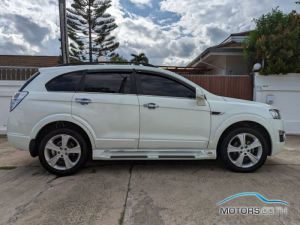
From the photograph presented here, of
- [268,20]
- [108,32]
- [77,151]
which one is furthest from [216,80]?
[108,32]

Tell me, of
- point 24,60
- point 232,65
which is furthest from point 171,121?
point 24,60

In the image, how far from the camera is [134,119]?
13.9ft

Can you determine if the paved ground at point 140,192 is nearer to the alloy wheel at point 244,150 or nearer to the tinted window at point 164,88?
the alloy wheel at point 244,150

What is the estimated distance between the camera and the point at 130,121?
4.24 metres

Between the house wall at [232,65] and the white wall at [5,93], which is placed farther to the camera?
the house wall at [232,65]

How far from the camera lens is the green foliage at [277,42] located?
25.1ft

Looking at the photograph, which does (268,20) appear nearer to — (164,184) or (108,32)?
(164,184)

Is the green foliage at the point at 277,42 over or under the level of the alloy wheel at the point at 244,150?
over

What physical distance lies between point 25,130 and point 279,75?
297 inches

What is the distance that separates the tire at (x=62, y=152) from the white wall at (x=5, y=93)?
482 cm

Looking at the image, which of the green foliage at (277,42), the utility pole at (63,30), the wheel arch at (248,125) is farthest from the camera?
the utility pole at (63,30)

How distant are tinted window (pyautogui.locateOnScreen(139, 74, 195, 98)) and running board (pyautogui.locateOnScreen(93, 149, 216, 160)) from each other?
97 centimetres

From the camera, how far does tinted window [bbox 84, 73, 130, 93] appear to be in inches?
171

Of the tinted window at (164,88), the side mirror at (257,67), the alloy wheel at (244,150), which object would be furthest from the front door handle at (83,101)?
the side mirror at (257,67)
